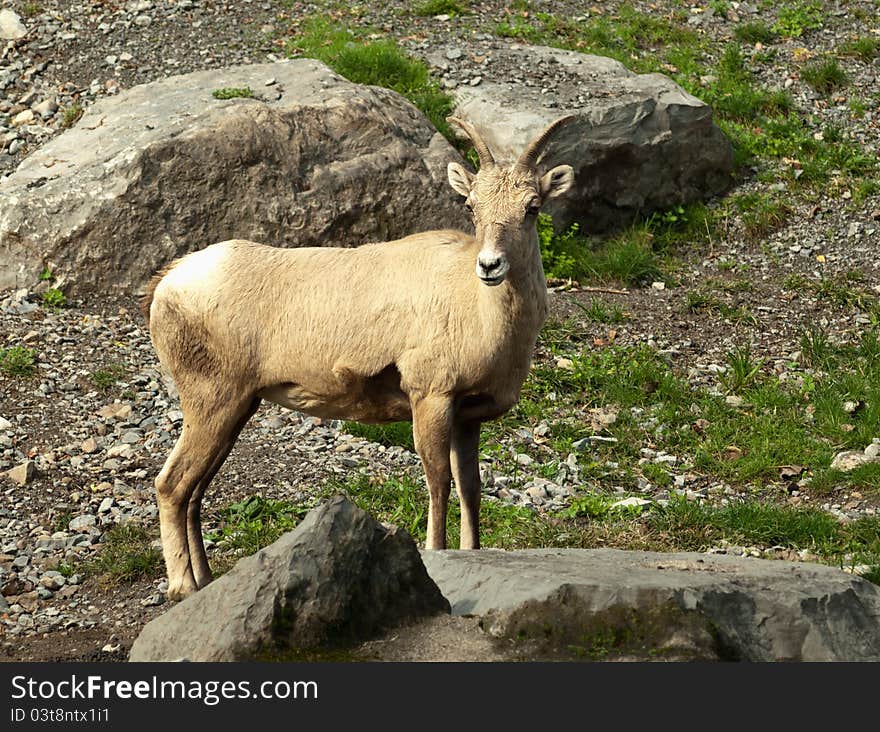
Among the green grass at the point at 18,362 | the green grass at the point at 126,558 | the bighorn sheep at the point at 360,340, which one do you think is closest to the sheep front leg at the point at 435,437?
the bighorn sheep at the point at 360,340

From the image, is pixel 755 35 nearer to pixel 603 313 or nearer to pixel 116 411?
pixel 603 313

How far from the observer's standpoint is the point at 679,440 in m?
11.0

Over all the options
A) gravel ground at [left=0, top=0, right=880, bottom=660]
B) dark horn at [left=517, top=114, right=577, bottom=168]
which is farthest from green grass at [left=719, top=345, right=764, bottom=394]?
dark horn at [left=517, top=114, right=577, bottom=168]

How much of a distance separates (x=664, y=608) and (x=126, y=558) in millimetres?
4525

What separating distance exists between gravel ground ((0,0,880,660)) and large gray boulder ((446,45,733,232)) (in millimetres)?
385

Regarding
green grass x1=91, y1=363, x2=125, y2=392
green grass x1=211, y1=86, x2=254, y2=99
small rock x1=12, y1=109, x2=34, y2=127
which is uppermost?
green grass x1=211, y1=86, x2=254, y2=99

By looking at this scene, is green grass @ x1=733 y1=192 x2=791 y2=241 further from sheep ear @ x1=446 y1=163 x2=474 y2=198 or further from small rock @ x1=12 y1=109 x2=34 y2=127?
small rock @ x1=12 y1=109 x2=34 y2=127

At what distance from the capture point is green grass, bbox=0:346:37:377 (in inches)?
450

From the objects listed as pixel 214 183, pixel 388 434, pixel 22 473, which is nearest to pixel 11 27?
pixel 214 183

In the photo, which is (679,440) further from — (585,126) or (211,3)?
(211,3)

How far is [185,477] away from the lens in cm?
830

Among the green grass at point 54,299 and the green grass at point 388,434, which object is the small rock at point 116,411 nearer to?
the green grass at point 54,299

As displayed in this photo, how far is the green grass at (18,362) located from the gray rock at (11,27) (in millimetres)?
6061

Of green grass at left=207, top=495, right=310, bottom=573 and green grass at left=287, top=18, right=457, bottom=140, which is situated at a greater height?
green grass at left=287, top=18, right=457, bottom=140
